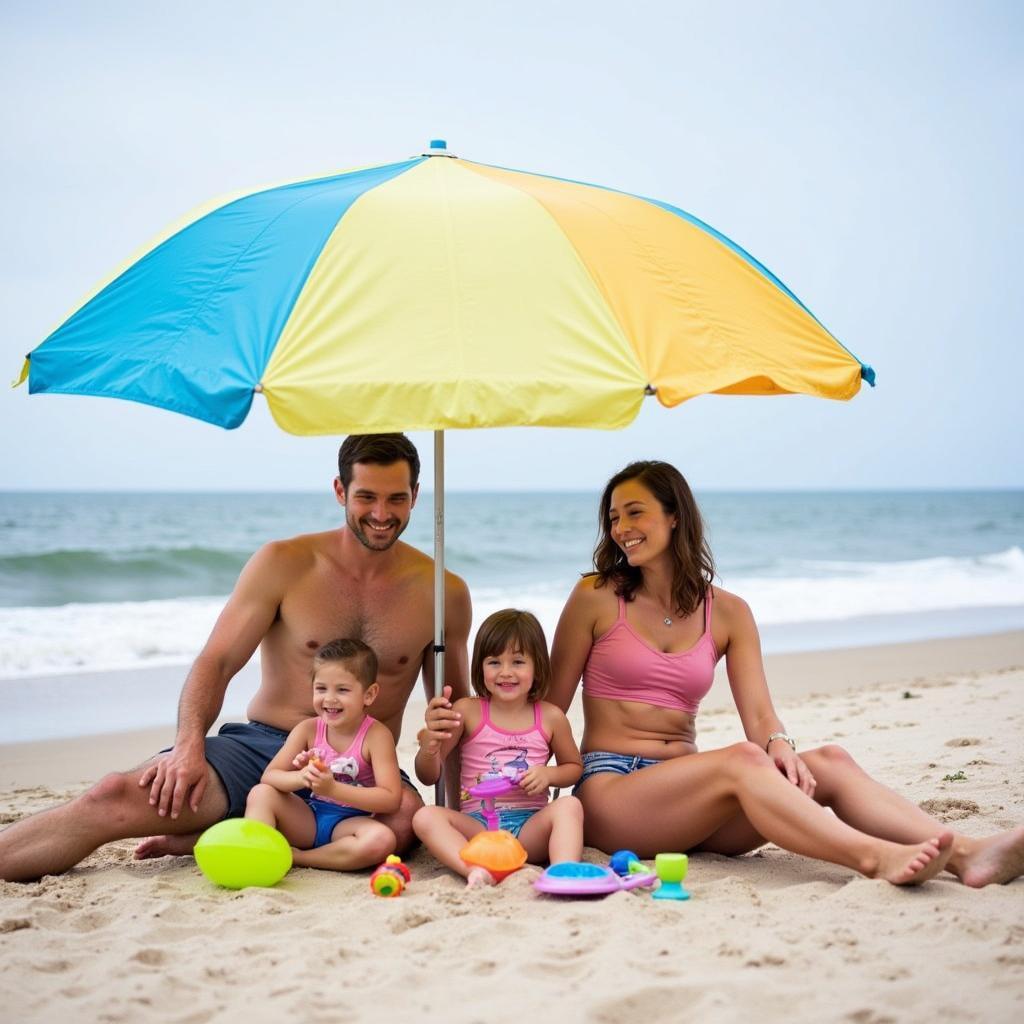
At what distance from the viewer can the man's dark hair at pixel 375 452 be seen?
164 inches

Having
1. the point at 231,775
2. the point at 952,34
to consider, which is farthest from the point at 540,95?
the point at 231,775

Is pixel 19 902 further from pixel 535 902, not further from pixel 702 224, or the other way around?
pixel 702 224

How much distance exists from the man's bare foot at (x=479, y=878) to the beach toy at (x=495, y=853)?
0.06 feet

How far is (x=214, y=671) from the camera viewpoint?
4.17 meters

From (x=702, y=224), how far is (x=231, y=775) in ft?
8.98

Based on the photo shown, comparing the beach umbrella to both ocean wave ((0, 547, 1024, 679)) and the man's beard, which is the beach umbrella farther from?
ocean wave ((0, 547, 1024, 679))

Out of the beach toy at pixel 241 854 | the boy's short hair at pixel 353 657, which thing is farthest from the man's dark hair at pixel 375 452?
the beach toy at pixel 241 854

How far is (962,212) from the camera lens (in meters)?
19.2

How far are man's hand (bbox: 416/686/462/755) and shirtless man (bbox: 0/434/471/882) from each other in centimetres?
35

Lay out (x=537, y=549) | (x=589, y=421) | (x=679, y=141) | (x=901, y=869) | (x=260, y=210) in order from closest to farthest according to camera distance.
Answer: (x=589, y=421)
(x=901, y=869)
(x=260, y=210)
(x=679, y=141)
(x=537, y=549)

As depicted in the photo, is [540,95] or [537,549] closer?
[540,95]

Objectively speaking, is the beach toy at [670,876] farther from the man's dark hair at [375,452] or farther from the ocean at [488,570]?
the ocean at [488,570]

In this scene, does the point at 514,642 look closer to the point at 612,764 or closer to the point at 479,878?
the point at 612,764

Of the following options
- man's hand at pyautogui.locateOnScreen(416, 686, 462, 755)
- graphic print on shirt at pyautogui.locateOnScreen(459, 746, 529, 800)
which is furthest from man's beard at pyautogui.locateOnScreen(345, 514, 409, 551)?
graphic print on shirt at pyautogui.locateOnScreen(459, 746, 529, 800)
